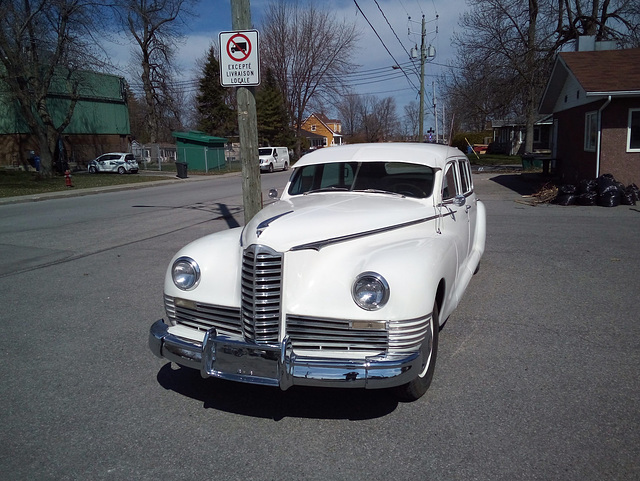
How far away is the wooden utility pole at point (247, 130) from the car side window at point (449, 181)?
3.01m

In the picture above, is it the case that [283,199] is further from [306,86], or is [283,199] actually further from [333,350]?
[306,86]

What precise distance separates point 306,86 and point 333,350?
50.9m

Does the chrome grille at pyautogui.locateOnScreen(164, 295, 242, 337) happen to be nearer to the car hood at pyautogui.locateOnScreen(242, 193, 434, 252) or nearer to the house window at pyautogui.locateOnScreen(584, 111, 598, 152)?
the car hood at pyautogui.locateOnScreen(242, 193, 434, 252)

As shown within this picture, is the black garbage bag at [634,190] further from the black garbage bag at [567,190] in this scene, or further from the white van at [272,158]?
the white van at [272,158]

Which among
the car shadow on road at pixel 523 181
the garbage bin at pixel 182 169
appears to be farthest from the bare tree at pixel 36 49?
the car shadow on road at pixel 523 181

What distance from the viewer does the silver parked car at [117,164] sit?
3684 centimetres

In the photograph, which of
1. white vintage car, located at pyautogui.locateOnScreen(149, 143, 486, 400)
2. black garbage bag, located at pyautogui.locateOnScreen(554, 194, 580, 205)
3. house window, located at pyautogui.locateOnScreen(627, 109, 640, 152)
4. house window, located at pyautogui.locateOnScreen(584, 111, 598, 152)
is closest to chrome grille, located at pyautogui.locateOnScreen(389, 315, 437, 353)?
white vintage car, located at pyautogui.locateOnScreen(149, 143, 486, 400)

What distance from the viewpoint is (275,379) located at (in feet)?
10.6

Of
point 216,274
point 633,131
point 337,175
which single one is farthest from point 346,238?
point 633,131

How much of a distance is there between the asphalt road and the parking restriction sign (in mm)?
3044

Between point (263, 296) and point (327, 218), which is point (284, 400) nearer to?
point (263, 296)

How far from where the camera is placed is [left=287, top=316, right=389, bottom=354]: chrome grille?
335 centimetres

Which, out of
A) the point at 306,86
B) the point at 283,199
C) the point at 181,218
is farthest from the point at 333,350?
the point at 306,86

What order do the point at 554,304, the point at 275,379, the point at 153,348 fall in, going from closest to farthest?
the point at 275,379
the point at 153,348
the point at 554,304
